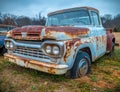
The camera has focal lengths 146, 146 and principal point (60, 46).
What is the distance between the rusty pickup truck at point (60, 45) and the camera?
288cm

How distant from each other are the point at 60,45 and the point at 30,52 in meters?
0.90

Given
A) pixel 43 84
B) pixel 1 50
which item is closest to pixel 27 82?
pixel 43 84

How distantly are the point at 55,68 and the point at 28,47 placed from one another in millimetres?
900

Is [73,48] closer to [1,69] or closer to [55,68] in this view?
[55,68]

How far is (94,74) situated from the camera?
405 cm

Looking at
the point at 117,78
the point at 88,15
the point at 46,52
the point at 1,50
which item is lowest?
the point at 117,78

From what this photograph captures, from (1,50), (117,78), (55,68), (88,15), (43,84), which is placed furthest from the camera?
(1,50)

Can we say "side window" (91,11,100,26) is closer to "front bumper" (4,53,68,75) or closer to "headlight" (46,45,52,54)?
"headlight" (46,45,52,54)

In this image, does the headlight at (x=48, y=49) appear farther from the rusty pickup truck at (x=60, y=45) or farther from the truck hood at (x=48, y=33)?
the truck hood at (x=48, y=33)

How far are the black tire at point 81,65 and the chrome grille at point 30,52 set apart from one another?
0.75 meters

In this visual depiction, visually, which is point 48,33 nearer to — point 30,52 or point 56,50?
point 56,50

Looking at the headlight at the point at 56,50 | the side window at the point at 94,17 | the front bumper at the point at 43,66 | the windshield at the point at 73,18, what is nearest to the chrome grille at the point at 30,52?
the front bumper at the point at 43,66

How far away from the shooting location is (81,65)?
140 inches

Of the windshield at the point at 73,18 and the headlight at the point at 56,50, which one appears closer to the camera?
the headlight at the point at 56,50
